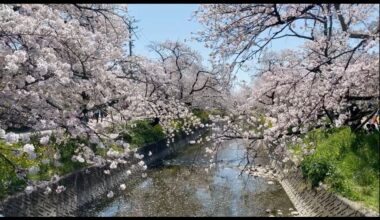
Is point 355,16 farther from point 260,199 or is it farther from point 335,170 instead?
point 260,199

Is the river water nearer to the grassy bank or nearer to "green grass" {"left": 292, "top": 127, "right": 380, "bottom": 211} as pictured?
the grassy bank

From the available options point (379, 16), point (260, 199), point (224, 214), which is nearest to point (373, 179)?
point (379, 16)

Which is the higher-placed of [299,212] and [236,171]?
[299,212]

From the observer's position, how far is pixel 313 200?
13820 millimetres

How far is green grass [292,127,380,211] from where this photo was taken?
1061 centimetres

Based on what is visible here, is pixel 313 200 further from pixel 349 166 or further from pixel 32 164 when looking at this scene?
pixel 32 164

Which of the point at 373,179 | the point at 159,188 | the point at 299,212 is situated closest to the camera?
the point at 373,179

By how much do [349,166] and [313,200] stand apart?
214 cm

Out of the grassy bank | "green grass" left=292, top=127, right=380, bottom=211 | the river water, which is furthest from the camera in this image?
the river water

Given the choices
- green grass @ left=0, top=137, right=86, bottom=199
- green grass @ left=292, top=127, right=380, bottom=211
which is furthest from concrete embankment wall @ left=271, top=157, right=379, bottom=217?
green grass @ left=0, top=137, right=86, bottom=199

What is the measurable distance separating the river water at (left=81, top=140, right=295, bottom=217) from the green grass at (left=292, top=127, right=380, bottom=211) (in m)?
2.12

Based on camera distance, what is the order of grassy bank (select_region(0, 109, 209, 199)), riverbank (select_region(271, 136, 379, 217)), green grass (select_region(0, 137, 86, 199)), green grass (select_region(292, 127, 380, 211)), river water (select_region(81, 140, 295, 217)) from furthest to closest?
river water (select_region(81, 140, 295, 217)), green grass (select_region(0, 137, 86, 199)), grassy bank (select_region(0, 109, 209, 199)), green grass (select_region(292, 127, 380, 211)), riverbank (select_region(271, 136, 379, 217))

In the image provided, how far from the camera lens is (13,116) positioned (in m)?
11.7

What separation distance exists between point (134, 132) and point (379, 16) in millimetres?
22168
